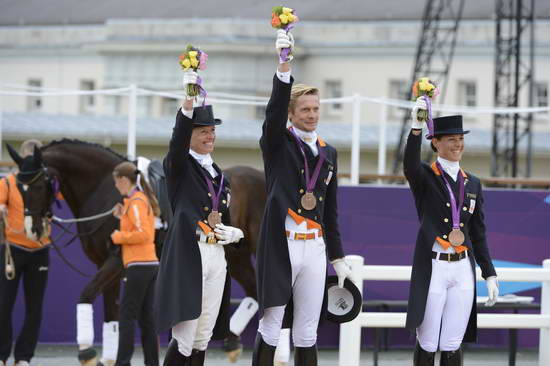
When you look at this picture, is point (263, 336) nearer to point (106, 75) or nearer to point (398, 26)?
→ point (398, 26)

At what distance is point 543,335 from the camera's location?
10000 mm

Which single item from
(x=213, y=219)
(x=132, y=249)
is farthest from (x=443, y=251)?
(x=132, y=249)

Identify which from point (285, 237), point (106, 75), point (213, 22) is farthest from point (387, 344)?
point (106, 75)

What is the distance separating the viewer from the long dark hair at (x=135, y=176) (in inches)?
376

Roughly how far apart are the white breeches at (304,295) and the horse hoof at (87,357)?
9.93ft

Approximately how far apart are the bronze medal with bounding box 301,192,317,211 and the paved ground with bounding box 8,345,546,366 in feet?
13.4

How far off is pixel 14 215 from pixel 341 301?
12.6 feet

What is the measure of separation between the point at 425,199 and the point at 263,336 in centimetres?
133

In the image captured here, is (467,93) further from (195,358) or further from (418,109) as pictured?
(195,358)

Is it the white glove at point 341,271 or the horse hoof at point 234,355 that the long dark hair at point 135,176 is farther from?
the white glove at point 341,271

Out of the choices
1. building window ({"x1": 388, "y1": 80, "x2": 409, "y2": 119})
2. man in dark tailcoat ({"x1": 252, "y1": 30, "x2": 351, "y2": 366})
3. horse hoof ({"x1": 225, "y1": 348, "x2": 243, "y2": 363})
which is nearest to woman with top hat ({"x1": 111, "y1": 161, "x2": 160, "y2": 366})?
horse hoof ({"x1": 225, "y1": 348, "x2": 243, "y2": 363})

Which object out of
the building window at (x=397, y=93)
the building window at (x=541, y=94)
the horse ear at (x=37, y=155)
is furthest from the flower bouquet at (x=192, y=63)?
the building window at (x=541, y=94)

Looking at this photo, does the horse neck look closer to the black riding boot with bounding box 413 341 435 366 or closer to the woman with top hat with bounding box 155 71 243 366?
the woman with top hat with bounding box 155 71 243 366

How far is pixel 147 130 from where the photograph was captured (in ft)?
83.1
